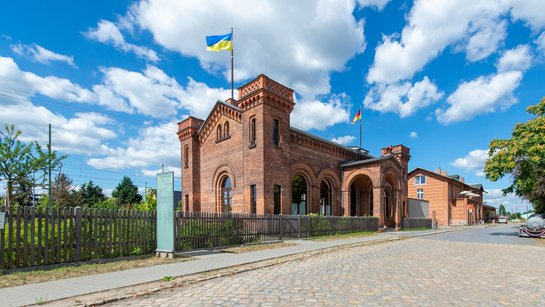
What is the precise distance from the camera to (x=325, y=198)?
2742 centimetres

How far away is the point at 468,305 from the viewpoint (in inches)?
219

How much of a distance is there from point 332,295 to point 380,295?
92 cm

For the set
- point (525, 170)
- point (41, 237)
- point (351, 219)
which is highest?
point (525, 170)

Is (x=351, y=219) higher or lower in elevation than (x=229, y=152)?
lower

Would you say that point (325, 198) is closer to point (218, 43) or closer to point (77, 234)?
point (218, 43)

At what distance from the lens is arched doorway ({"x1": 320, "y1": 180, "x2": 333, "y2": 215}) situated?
26984 mm

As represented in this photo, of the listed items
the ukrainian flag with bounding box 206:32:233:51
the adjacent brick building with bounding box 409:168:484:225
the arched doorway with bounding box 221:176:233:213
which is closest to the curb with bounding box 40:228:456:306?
the arched doorway with bounding box 221:176:233:213

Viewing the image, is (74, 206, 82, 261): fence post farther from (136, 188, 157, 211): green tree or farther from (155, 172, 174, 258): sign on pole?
(136, 188, 157, 211): green tree

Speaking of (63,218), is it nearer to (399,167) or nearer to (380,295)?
(380,295)

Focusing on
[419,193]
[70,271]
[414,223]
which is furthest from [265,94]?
[419,193]

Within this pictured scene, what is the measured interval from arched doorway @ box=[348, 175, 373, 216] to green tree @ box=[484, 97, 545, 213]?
10544 millimetres

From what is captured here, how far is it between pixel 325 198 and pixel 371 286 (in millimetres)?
20727

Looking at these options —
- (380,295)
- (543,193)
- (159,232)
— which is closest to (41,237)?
(159,232)

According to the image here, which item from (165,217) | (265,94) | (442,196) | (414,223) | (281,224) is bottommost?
(414,223)
